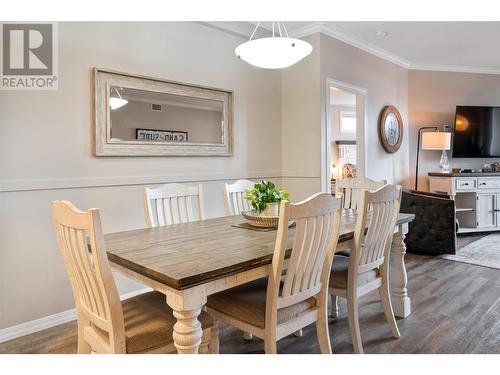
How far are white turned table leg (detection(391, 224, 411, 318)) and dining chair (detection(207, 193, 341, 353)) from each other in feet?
3.22

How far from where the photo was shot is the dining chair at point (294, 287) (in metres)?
1.54

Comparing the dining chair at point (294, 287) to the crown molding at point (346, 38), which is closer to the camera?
the dining chair at point (294, 287)

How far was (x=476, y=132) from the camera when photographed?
5.59m

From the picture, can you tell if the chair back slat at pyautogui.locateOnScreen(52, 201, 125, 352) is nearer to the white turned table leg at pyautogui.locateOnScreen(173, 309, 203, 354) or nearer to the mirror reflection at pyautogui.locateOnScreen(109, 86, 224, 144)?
the white turned table leg at pyautogui.locateOnScreen(173, 309, 203, 354)

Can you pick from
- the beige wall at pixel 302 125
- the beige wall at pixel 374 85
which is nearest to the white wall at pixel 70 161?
the beige wall at pixel 302 125

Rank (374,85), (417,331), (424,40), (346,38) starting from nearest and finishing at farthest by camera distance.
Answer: (417,331) → (346,38) → (424,40) → (374,85)

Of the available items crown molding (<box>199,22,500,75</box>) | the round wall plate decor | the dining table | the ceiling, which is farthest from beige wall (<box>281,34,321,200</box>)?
the dining table

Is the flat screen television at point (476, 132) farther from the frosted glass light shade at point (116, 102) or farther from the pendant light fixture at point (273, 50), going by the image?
the frosted glass light shade at point (116, 102)

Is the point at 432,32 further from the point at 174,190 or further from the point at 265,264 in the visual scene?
the point at 265,264

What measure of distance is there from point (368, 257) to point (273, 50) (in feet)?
4.25

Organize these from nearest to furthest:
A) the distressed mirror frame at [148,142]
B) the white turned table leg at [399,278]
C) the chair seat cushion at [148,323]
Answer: the chair seat cushion at [148,323] < the white turned table leg at [399,278] < the distressed mirror frame at [148,142]

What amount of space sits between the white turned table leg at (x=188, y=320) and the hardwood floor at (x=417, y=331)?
0.88 metres

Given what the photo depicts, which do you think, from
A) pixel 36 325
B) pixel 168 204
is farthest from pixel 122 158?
pixel 36 325

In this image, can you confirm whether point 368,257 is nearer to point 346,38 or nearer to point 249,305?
point 249,305
